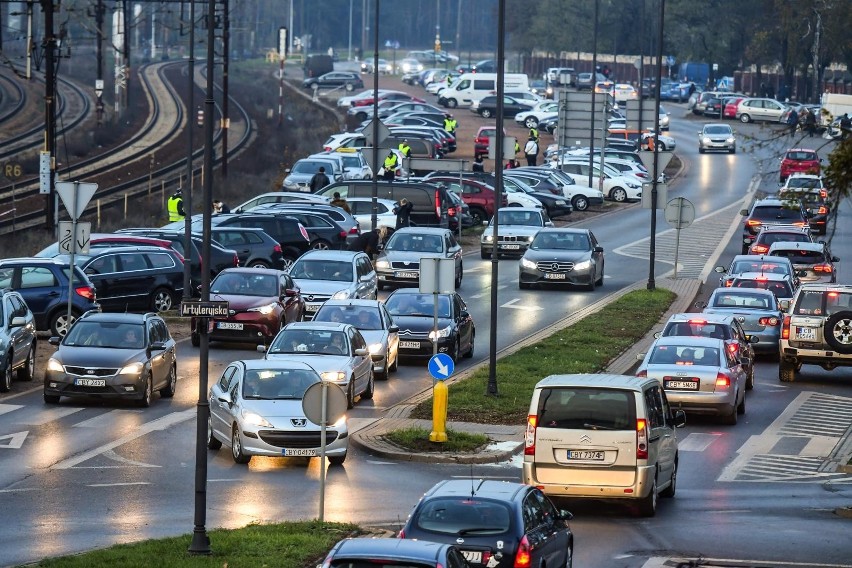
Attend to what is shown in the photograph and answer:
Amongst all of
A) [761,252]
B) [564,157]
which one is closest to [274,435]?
[761,252]

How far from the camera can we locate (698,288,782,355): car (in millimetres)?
35000

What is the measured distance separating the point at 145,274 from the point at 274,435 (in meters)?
15.9

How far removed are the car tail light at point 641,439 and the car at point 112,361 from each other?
35.5ft

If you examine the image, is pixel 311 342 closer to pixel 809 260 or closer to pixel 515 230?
pixel 809 260

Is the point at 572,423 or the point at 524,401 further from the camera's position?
the point at 524,401

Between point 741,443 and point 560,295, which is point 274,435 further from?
point 560,295

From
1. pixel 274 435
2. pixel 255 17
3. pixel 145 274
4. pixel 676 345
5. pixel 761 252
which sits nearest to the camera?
pixel 274 435

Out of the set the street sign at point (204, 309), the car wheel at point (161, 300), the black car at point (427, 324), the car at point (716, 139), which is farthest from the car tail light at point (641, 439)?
the car at point (716, 139)

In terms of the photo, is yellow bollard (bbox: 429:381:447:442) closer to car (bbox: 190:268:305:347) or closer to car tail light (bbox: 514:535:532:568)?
car tail light (bbox: 514:535:532:568)

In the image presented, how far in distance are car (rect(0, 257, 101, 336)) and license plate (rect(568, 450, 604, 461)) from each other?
16.4 metres

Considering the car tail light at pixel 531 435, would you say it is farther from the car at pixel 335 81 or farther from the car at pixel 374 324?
the car at pixel 335 81

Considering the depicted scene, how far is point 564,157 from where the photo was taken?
249ft

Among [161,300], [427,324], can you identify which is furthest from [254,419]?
[161,300]

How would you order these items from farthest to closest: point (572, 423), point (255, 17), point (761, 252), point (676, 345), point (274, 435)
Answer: point (255, 17)
point (761, 252)
point (676, 345)
point (274, 435)
point (572, 423)
